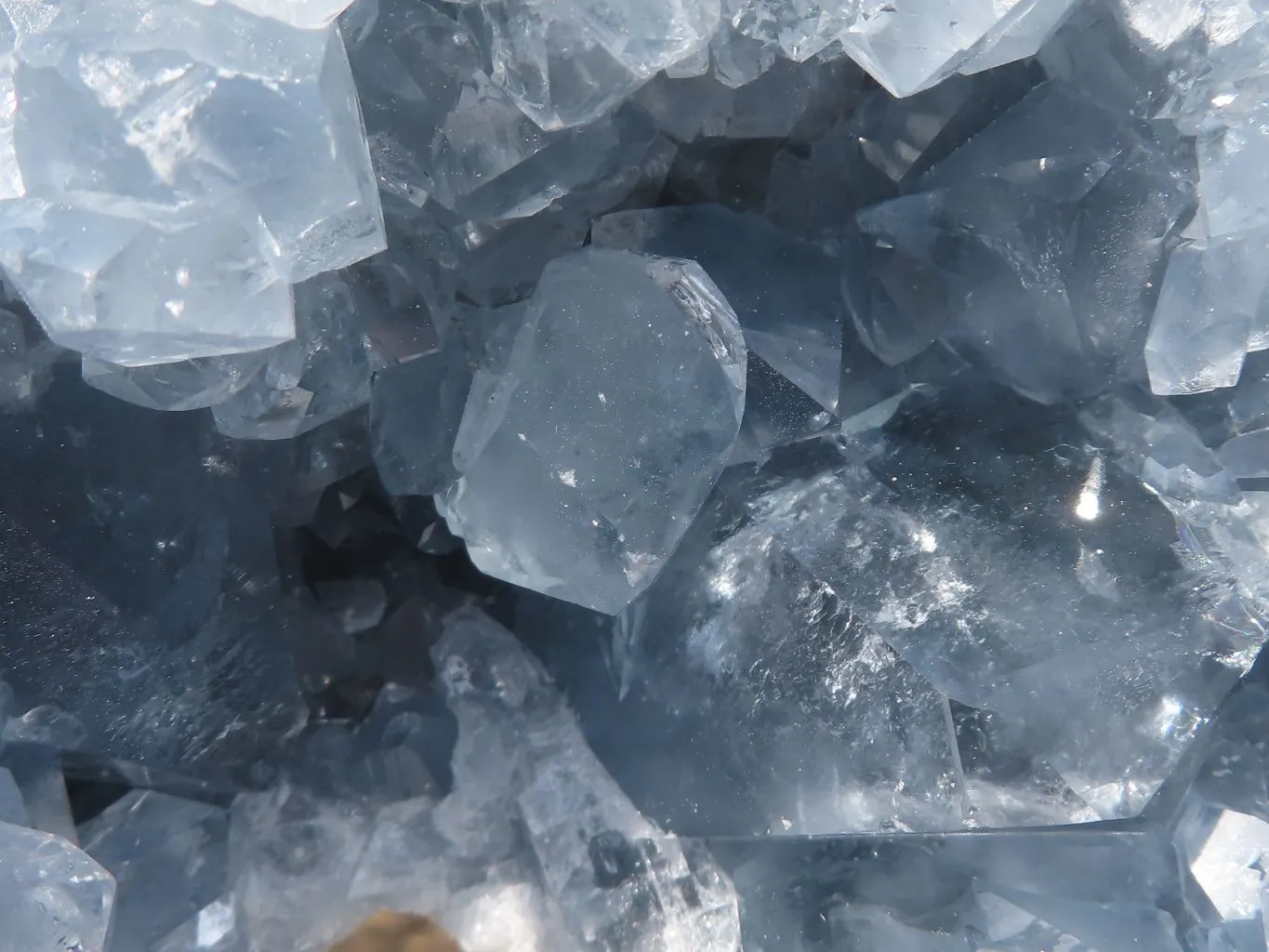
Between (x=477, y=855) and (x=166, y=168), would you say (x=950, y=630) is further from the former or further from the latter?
(x=166, y=168)

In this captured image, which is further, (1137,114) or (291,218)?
(1137,114)

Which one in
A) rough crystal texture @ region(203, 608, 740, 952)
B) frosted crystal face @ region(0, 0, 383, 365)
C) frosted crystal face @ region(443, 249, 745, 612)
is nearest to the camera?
frosted crystal face @ region(0, 0, 383, 365)

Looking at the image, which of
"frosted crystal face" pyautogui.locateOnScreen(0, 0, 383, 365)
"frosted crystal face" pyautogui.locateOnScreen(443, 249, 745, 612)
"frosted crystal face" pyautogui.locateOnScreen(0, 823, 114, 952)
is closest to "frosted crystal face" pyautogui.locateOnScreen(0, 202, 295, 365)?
"frosted crystal face" pyautogui.locateOnScreen(0, 0, 383, 365)

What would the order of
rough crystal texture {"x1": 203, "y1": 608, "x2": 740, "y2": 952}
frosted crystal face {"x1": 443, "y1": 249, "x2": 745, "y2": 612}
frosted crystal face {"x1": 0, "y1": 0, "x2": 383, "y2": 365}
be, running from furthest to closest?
rough crystal texture {"x1": 203, "y1": 608, "x2": 740, "y2": 952}
frosted crystal face {"x1": 443, "y1": 249, "x2": 745, "y2": 612}
frosted crystal face {"x1": 0, "y1": 0, "x2": 383, "y2": 365}

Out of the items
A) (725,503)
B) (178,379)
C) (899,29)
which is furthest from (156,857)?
(899,29)

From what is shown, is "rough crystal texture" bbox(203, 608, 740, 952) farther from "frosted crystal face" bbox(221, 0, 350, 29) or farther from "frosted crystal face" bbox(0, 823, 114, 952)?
"frosted crystal face" bbox(221, 0, 350, 29)

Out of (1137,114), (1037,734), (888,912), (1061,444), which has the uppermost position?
(1137,114)

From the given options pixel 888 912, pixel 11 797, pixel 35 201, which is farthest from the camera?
pixel 888 912

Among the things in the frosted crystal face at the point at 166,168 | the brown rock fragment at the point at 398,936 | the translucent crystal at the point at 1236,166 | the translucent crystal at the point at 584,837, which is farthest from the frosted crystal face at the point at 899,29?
the brown rock fragment at the point at 398,936

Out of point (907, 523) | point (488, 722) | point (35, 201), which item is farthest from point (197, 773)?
point (907, 523)

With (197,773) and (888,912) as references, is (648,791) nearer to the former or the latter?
(888,912)
